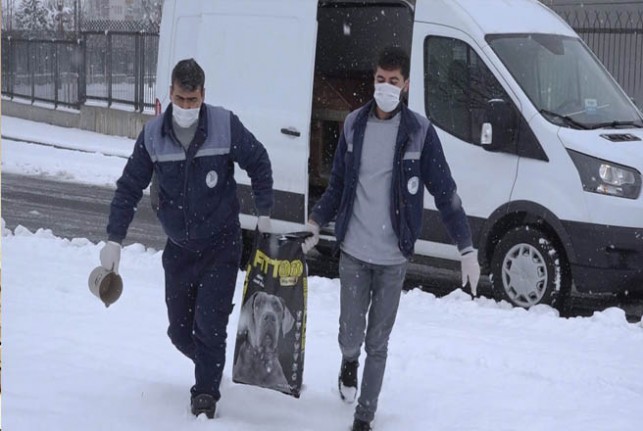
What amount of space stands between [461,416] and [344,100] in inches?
238

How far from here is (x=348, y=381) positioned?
5449mm

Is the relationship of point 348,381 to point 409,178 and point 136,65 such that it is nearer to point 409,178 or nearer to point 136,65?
point 409,178

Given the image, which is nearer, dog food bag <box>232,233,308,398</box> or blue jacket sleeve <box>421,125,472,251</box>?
blue jacket sleeve <box>421,125,472,251</box>

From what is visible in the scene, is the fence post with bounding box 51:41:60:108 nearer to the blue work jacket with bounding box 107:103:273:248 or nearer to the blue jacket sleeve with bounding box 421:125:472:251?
the blue work jacket with bounding box 107:103:273:248

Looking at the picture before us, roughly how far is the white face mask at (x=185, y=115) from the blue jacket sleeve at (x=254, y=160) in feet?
0.69

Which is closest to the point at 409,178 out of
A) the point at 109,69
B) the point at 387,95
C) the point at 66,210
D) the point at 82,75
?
the point at 387,95

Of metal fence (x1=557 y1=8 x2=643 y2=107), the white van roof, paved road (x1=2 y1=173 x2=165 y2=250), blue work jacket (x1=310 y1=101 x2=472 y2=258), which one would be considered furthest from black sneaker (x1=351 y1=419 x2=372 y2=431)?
metal fence (x1=557 y1=8 x2=643 y2=107)

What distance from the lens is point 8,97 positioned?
34.5 metres

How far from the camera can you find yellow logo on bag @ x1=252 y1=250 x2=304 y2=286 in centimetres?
520

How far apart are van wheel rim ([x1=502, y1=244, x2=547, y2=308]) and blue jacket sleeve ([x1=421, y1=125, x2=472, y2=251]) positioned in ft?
10.7

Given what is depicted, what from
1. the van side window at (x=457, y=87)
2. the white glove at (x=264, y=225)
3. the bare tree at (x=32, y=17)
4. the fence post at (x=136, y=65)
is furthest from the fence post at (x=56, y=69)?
the white glove at (x=264, y=225)

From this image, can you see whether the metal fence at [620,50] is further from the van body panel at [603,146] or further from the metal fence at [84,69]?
the metal fence at [84,69]

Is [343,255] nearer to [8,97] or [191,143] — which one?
[191,143]

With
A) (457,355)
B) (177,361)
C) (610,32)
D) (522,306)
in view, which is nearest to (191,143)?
(177,361)
